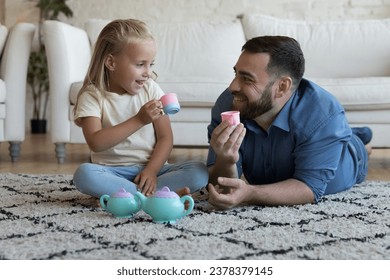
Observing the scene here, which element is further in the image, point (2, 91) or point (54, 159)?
point (54, 159)

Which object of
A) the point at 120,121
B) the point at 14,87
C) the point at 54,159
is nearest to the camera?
the point at 120,121

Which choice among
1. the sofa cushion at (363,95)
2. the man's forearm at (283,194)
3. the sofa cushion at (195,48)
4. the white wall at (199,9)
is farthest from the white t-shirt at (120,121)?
the white wall at (199,9)

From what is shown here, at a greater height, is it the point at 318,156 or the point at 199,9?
the point at 199,9

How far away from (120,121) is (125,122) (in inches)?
5.9

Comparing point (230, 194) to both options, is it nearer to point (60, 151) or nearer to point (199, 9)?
point (60, 151)

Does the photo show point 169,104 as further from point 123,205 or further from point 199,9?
point 199,9

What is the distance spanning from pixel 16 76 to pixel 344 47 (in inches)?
74.1

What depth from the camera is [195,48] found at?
3.56 metres

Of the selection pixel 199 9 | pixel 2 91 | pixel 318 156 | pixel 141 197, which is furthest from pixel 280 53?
pixel 199 9

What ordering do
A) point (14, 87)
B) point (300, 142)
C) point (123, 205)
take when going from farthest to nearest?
1. point (14, 87)
2. point (300, 142)
3. point (123, 205)

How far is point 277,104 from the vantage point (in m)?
1.72

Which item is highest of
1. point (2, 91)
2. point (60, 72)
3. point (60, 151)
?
point (60, 72)

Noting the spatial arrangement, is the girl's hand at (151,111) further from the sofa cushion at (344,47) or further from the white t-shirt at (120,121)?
the sofa cushion at (344,47)
